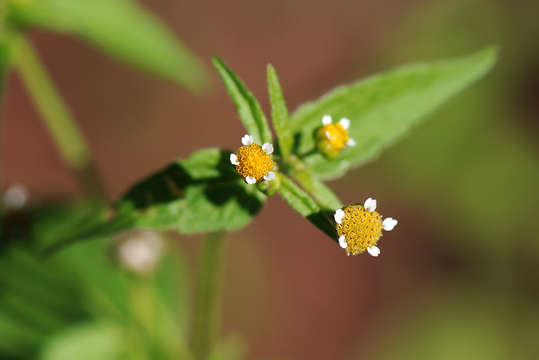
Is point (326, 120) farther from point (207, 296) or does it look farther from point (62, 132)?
point (62, 132)

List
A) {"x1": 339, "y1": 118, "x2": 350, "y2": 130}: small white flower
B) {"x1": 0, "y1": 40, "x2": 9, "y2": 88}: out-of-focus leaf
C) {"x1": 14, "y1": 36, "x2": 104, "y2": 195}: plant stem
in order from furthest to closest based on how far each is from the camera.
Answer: {"x1": 14, "y1": 36, "x2": 104, "y2": 195}: plant stem, {"x1": 0, "y1": 40, "x2": 9, "y2": 88}: out-of-focus leaf, {"x1": 339, "y1": 118, "x2": 350, "y2": 130}: small white flower

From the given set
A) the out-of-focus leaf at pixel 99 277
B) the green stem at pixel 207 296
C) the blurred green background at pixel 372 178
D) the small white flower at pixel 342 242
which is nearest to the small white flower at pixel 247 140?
the small white flower at pixel 342 242

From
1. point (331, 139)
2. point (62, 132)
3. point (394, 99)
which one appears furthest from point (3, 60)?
point (394, 99)

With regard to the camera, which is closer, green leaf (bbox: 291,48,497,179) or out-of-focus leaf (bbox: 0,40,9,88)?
green leaf (bbox: 291,48,497,179)

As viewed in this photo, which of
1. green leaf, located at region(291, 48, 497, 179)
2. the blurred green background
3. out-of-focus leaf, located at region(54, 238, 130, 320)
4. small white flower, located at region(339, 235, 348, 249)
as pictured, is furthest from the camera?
the blurred green background

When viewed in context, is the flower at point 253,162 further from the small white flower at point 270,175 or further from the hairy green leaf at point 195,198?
the hairy green leaf at point 195,198

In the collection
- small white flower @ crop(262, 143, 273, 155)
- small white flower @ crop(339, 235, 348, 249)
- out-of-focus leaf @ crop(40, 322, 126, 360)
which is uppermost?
out-of-focus leaf @ crop(40, 322, 126, 360)

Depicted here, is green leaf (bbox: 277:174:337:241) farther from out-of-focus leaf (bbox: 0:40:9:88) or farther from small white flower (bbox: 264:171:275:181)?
out-of-focus leaf (bbox: 0:40:9:88)

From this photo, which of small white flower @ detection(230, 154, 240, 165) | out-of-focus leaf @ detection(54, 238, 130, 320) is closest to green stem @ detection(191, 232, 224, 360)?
small white flower @ detection(230, 154, 240, 165)

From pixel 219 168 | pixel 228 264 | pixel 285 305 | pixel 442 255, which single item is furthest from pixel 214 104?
pixel 219 168
